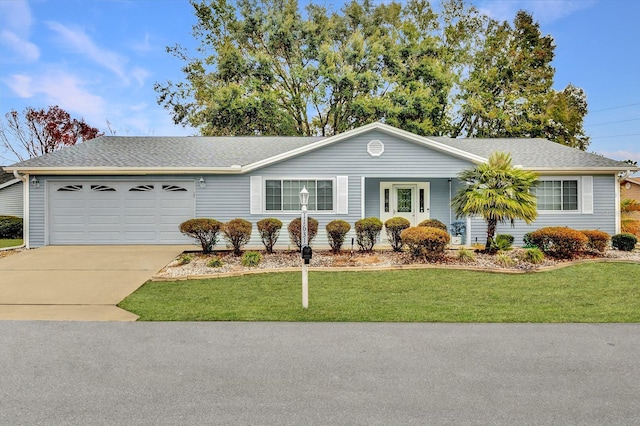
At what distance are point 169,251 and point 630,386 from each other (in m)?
11.4

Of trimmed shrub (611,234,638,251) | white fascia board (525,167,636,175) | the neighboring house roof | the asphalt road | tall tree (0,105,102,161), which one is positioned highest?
tall tree (0,105,102,161)

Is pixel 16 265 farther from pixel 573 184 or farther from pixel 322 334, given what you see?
pixel 573 184

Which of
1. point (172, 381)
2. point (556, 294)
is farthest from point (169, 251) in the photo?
point (556, 294)

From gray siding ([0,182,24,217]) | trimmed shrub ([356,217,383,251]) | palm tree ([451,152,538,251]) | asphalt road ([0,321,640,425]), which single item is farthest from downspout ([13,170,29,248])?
palm tree ([451,152,538,251])

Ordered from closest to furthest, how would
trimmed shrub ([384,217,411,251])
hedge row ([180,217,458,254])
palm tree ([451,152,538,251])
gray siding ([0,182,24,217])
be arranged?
palm tree ([451,152,538,251])
hedge row ([180,217,458,254])
trimmed shrub ([384,217,411,251])
gray siding ([0,182,24,217])

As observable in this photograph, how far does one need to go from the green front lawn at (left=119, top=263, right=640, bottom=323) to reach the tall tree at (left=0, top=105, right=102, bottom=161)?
26.2 m

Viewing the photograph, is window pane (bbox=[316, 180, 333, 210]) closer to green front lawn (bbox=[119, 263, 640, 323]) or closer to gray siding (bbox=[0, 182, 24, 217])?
green front lawn (bbox=[119, 263, 640, 323])

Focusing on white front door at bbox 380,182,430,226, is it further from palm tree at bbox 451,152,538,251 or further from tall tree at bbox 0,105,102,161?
tall tree at bbox 0,105,102,161

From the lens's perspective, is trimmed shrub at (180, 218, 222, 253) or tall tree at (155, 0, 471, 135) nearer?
trimmed shrub at (180, 218, 222, 253)

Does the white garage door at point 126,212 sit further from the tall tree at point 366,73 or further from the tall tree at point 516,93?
the tall tree at point 516,93

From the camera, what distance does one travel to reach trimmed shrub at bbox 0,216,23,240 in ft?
54.3

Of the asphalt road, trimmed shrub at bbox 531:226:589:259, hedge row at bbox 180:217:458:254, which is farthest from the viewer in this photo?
hedge row at bbox 180:217:458:254

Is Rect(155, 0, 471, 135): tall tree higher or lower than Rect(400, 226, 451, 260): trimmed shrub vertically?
higher

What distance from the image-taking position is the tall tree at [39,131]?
28.1 metres
